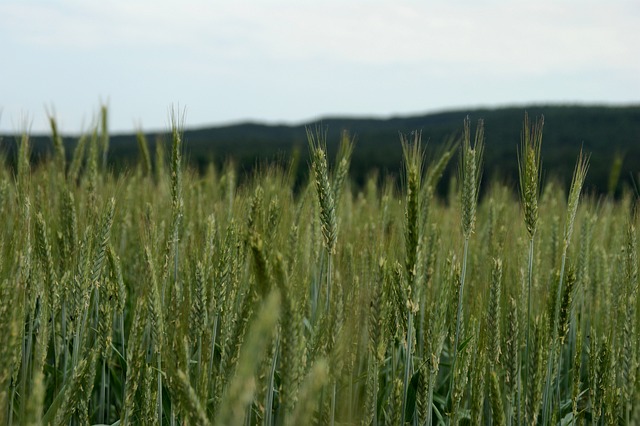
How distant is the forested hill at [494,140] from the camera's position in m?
25.5

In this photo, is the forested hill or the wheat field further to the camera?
the forested hill

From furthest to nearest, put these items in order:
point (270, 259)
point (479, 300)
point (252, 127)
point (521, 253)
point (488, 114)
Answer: point (252, 127) → point (488, 114) → point (521, 253) → point (479, 300) → point (270, 259)

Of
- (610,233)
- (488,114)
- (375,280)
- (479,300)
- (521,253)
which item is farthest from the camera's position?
(488,114)

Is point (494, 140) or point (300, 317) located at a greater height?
point (494, 140)

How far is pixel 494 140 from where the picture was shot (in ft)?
120

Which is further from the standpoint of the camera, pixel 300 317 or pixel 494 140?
pixel 494 140

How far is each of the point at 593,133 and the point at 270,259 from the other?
133 ft

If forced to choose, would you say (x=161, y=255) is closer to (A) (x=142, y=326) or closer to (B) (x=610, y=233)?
(A) (x=142, y=326)

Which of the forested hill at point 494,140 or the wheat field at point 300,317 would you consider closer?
the wheat field at point 300,317

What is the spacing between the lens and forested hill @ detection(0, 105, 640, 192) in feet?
83.6

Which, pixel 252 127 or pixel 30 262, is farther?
pixel 252 127

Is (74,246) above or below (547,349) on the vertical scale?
above

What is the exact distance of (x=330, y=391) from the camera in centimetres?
230

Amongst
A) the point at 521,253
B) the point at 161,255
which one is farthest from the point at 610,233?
the point at 161,255
